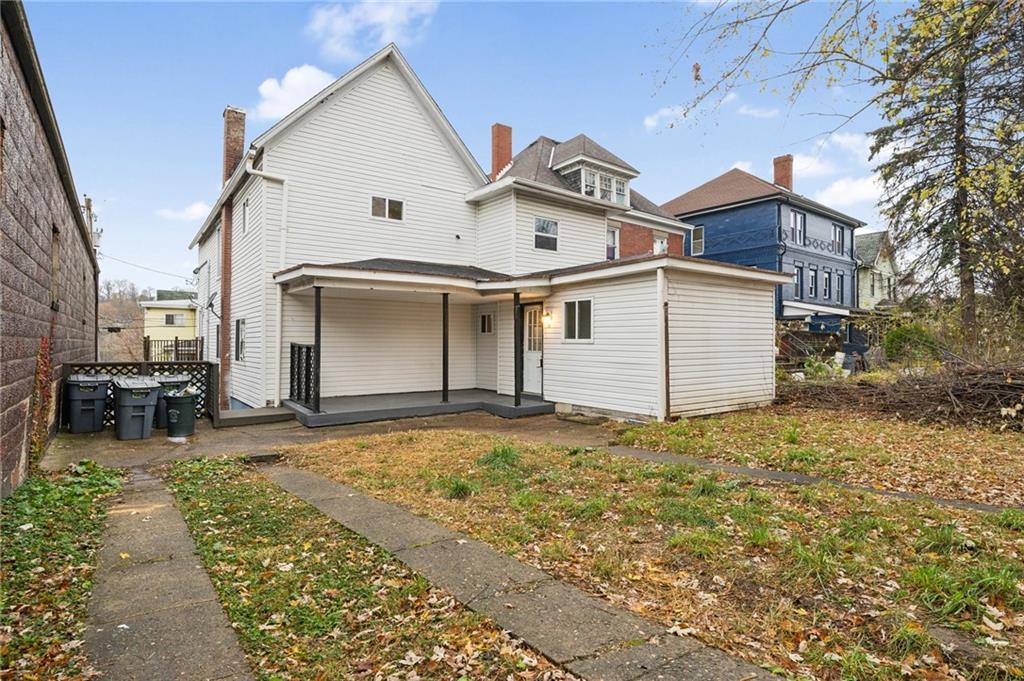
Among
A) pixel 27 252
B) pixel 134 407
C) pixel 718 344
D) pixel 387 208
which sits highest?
pixel 387 208

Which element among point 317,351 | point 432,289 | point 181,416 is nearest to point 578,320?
point 432,289

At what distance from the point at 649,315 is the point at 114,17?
38.5 ft

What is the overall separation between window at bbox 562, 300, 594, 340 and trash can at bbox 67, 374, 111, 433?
361 inches

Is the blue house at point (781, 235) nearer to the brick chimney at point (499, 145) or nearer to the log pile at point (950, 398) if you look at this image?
the brick chimney at point (499, 145)

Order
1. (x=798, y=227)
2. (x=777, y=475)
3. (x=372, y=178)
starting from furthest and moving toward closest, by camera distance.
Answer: (x=798, y=227) < (x=372, y=178) < (x=777, y=475)

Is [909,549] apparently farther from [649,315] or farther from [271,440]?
[271,440]

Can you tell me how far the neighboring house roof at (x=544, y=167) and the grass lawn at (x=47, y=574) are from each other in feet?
46.1

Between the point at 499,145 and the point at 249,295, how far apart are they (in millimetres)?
9427

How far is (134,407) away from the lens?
897 centimetres

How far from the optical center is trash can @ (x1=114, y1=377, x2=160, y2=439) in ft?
29.1

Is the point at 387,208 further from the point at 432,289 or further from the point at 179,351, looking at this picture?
the point at 179,351

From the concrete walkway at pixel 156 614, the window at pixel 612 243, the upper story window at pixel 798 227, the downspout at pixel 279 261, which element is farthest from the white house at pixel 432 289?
the upper story window at pixel 798 227

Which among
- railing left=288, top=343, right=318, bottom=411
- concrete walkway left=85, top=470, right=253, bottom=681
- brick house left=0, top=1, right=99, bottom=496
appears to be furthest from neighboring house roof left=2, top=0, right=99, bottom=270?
railing left=288, top=343, right=318, bottom=411

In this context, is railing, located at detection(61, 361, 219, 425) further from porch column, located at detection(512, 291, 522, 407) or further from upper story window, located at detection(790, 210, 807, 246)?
upper story window, located at detection(790, 210, 807, 246)
